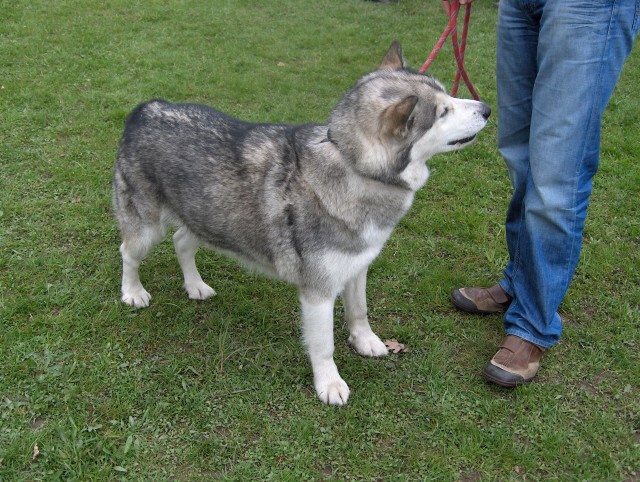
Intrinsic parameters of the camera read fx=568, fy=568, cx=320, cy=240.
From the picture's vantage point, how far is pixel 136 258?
3.94 m

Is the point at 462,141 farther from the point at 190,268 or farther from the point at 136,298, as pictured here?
the point at 136,298

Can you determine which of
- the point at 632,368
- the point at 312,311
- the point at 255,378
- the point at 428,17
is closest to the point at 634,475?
the point at 632,368

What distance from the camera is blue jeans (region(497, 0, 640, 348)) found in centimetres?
285

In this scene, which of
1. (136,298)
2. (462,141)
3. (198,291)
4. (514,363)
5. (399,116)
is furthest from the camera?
(198,291)

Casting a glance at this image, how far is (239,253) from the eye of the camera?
3.59 m

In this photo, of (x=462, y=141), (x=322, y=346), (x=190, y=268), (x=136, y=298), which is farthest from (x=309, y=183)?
(x=136, y=298)

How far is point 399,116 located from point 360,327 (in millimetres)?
1559

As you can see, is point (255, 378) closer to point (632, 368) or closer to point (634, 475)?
point (634, 475)

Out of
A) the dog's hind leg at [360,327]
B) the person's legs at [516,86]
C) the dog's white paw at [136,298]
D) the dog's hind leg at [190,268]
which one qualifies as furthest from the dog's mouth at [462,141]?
the dog's white paw at [136,298]

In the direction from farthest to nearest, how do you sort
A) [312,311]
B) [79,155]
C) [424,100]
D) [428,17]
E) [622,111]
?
[428,17] → [622,111] → [79,155] → [312,311] → [424,100]

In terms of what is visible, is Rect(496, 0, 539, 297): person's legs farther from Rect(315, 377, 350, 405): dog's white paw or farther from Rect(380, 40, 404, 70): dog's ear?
Rect(315, 377, 350, 405): dog's white paw

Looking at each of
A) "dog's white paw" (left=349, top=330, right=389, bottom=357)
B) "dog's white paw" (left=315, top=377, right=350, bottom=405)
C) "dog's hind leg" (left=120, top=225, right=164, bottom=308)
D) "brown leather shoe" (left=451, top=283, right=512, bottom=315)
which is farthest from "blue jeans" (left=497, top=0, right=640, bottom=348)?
"dog's hind leg" (left=120, top=225, right=164, bottom=308)

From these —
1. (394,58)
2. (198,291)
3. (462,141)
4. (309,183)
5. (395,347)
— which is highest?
(394,58)

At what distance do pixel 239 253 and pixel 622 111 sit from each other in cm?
551
